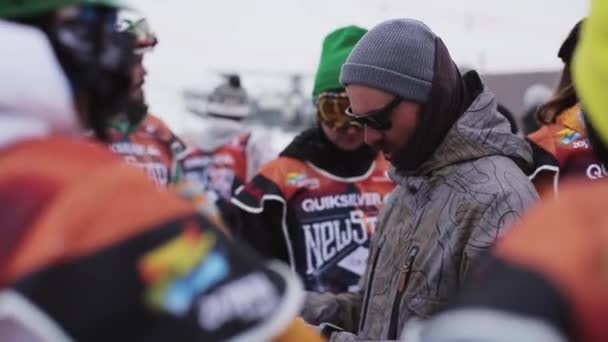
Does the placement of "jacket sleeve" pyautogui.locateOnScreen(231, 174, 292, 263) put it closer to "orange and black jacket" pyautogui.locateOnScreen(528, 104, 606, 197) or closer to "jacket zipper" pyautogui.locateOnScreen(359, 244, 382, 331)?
"orange and black jacket" pyautogui.locateOnScreen(528, 104, 606, 197)

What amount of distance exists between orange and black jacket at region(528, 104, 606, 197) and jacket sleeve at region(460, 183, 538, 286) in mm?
1227

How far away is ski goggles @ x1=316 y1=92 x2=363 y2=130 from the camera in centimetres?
454

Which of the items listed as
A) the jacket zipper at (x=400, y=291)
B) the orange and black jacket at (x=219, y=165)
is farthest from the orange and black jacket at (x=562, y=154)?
the orange and black jacket at (x=219, y=165)

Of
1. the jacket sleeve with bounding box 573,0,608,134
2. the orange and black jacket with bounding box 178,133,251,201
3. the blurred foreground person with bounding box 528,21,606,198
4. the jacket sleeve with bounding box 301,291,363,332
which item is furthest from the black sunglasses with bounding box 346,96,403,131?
the orange and black jacket with bounding box 178,133,251,201

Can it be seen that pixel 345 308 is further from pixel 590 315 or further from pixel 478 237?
pixel 590 315

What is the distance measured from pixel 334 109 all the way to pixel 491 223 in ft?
6.04

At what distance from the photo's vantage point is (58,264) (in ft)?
4.13

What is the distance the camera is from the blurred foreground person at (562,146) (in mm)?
4082

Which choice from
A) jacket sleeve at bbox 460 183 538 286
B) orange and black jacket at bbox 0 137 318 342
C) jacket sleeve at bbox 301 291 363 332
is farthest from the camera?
jacket sleeve at bbox 301 291 363 332

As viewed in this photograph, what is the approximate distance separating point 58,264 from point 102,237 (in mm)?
67

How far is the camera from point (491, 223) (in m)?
2.81

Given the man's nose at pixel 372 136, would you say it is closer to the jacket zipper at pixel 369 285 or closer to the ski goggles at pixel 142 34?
the jacket zipper at pixel 369 285

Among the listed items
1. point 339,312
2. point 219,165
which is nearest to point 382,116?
point 339,312

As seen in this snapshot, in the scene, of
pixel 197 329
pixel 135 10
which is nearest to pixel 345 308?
pixel 135 10
